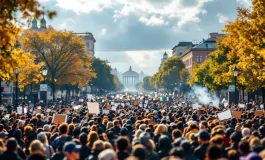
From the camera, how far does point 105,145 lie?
11.6 meters

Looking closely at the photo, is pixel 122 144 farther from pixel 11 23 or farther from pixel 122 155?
pixel 11 23

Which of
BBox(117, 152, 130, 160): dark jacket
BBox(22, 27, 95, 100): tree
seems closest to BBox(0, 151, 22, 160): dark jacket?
BBox(117, 152, 130, 160): dark jacket

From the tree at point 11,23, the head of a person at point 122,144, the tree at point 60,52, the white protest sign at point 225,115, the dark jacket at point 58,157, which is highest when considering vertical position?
the tree at point 60,52

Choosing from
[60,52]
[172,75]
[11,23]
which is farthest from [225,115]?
[172,75]

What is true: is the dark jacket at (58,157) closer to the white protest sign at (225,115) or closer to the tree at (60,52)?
the white protest sign at (225,115)

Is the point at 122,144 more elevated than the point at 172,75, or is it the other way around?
the point at 172,75

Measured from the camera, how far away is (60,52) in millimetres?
75125

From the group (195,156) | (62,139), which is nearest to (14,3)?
(62,139)

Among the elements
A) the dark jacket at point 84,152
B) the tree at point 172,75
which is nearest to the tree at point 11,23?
the dark jacket at point 84,152

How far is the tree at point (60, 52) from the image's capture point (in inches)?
2894

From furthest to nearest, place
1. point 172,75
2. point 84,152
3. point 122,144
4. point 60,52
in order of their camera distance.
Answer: point 172,75 → point 60,52 → point 84,152 → point 122,144

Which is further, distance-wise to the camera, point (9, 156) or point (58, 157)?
point (58, 157)

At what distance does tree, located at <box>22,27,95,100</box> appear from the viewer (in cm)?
7350

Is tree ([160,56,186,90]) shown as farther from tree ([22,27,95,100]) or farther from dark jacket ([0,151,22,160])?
dark jacket ([0,151,22,160])
